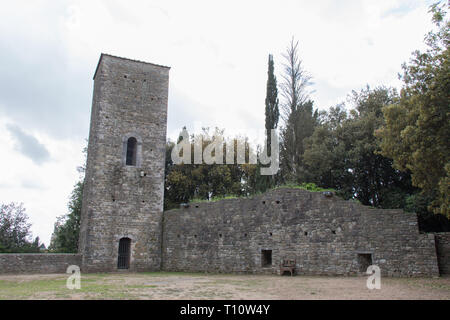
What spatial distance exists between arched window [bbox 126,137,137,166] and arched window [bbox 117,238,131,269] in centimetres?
389

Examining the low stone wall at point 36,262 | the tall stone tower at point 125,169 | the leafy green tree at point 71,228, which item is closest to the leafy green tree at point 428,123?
the tall stone tower at point 125,169

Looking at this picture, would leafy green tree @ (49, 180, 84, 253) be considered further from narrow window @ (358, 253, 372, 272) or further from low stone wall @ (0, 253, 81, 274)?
narrow window @ (358, 253, 372, 272)

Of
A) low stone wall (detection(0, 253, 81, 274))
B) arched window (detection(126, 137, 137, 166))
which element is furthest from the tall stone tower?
low stone wall (detection(0, 253, 81, 274))

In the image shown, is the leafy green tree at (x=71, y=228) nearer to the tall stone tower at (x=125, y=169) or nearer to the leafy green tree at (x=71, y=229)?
the leafy green tree at (x=71, y=229)

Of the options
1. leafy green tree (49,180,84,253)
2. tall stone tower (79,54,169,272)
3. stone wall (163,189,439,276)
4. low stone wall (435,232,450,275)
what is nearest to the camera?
low stone wall (435,232,450,275)

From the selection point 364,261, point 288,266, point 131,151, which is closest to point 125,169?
point 131,151

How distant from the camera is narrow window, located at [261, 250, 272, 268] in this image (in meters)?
13.9

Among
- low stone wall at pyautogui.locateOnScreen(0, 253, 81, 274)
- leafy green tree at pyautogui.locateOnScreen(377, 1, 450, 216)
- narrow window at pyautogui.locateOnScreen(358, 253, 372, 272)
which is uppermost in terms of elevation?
leafy green tree at pyautogui.locateOnScreen(377, 1, 450, 216)

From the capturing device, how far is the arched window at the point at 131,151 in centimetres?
1835

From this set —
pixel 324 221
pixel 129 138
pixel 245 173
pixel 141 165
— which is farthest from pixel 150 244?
pixel 245 173

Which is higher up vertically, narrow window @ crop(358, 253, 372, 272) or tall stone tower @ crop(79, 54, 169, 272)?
tall stone tower @ crop(79, 54, 169, 272)

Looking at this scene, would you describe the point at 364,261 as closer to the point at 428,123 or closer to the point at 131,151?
the point at 428,123

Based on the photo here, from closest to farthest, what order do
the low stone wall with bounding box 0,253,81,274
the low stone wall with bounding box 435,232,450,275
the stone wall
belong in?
the low stone wall with bounding box 435,232,450,275 → the stone wall → the low stone wall with bounding box 0,253,81,274

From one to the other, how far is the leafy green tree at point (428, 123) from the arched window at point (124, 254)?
12405 mm
